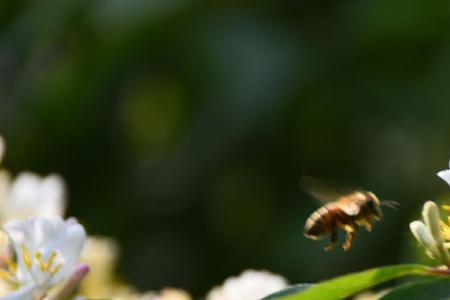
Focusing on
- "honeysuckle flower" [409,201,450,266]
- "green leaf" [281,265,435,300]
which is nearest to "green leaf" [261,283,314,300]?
"green leaf" [281,265,435,300]

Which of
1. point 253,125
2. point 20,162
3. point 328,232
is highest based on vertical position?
point 20,162

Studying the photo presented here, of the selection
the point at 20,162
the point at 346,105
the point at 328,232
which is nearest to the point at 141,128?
the point at 20,162

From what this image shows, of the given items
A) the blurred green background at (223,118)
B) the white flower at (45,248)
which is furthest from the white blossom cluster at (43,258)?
the blurred green background at (223,118)

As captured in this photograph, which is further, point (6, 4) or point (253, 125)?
point (6, 4)

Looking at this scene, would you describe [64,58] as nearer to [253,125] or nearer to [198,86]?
[198,86]

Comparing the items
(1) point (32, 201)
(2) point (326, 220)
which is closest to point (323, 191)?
(2) point (326, 220)

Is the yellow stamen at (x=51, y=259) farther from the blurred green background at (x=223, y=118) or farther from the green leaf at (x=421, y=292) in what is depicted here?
the blurred green background at (x=223, y=118)
